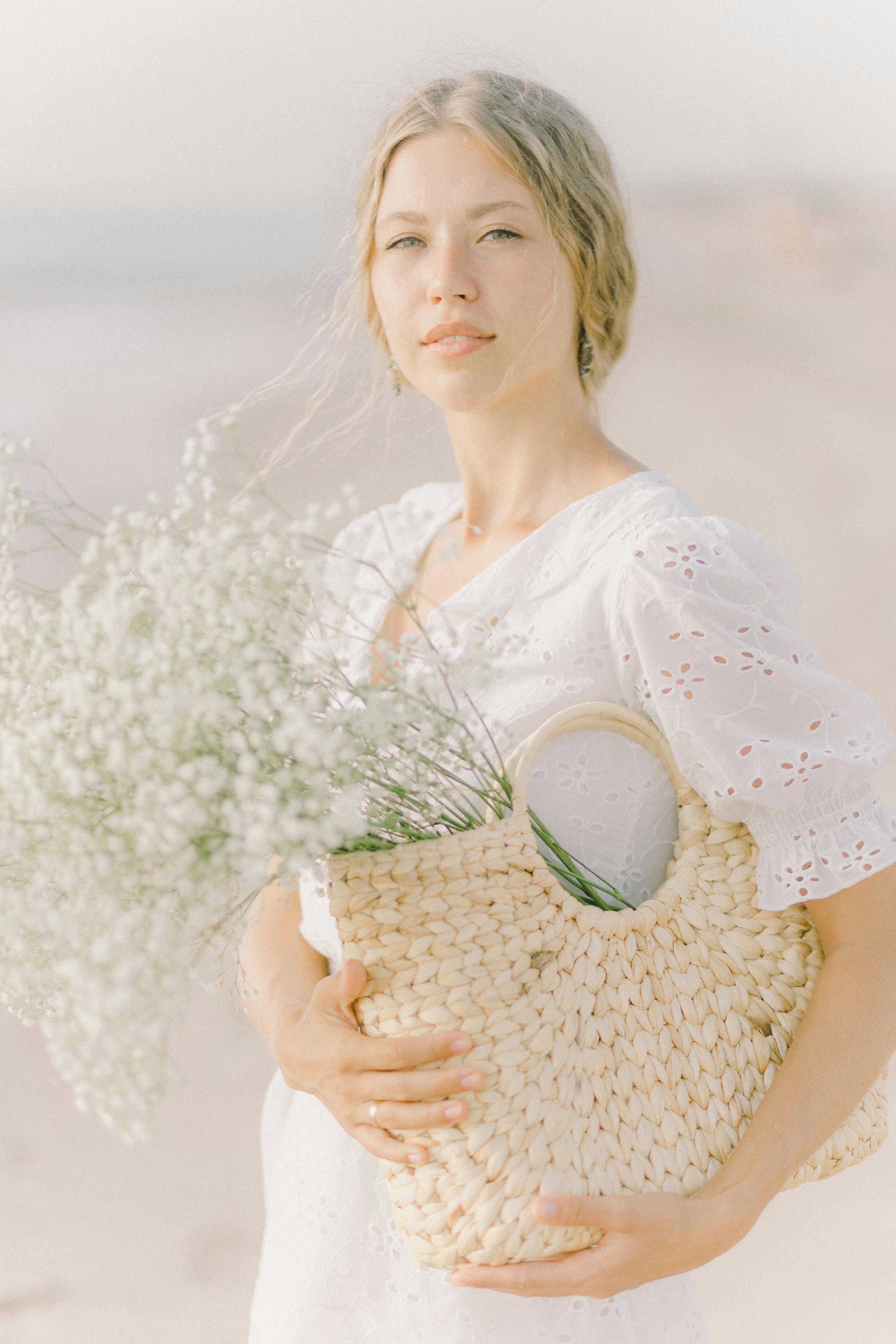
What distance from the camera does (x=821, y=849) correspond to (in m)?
0.83

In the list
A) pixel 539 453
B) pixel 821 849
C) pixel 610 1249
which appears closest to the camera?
pixel 610 1249

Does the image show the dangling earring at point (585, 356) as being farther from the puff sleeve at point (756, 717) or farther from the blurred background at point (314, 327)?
the blurred background at point (314, 327)

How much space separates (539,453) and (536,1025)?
1.96ft

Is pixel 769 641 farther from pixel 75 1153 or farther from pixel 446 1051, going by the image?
pixel 75 1153

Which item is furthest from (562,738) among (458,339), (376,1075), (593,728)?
(458,339)

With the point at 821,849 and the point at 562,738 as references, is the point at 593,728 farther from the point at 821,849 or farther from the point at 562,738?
the point at 821,849

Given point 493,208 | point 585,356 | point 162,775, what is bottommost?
point 162,775

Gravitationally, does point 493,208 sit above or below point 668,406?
above

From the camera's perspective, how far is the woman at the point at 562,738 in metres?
0.78

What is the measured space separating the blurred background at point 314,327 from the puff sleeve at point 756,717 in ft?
3.54

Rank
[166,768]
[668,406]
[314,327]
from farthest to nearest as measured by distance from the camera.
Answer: [668,406]
[314,327]
[166,768]

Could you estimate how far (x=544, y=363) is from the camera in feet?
3.50

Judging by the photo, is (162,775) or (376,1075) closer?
(162,775)

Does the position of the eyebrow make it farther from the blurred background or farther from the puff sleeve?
the blurred background
